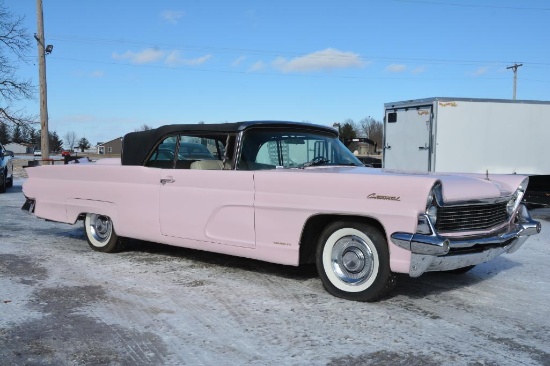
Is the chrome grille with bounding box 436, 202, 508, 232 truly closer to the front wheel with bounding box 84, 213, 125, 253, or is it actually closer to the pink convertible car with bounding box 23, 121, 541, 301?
the pink convertible car with bounding box 23, 121, 541, 301

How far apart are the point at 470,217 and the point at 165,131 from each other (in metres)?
3.39

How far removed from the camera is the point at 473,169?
1267 centimetres

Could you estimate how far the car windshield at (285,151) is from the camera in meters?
5.11

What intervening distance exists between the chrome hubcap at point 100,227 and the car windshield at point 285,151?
85.6 inches

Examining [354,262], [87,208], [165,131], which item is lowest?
[354,262]

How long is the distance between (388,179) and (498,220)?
136 centimetres

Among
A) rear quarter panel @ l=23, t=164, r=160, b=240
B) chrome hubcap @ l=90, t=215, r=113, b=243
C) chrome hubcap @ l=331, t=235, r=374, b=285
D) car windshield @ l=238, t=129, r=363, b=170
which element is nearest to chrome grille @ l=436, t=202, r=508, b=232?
chrome hubcap @ l=331, t=235, r=374, b=285

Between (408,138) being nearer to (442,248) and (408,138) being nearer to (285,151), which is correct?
(285,151)

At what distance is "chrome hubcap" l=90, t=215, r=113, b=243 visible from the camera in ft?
20.4

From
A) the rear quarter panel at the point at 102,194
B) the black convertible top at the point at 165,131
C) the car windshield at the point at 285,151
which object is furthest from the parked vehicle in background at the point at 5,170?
the car windshield at the point at 285,151

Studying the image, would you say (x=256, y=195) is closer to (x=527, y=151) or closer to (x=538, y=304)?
(x=538, y=304)

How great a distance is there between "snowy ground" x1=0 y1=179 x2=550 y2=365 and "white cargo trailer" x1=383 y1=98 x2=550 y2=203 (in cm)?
668

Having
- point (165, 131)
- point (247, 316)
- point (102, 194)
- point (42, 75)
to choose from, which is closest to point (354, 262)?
point (247, 316)

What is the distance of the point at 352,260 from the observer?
167 inches
